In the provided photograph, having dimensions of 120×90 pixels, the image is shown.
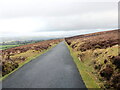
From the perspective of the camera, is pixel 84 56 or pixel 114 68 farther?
pixel 84 56

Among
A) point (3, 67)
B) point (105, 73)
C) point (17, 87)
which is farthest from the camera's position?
point (3, 67)

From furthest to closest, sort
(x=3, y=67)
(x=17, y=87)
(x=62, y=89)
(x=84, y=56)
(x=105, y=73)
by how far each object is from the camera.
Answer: (x=84, y=56) < (x=3, y=67) < (x=105, y=73) < (x=17, y=87) < (x=62, y=89)

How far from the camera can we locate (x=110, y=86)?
28.3 ft

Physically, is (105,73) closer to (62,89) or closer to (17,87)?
(62,89)

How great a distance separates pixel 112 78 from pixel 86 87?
2.73m

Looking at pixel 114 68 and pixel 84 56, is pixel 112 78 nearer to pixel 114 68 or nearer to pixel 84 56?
pixel 114 68

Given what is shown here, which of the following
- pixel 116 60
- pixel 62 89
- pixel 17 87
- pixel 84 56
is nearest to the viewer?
pixel 62 89

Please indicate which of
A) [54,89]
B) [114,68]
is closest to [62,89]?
[54,89]

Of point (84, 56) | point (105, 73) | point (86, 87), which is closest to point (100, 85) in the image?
point (86, 87)

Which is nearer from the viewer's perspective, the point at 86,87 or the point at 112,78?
the point at 86,87

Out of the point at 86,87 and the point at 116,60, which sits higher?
the point at 116,60

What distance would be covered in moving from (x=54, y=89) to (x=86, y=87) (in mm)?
2221

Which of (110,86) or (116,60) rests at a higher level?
(116,60)

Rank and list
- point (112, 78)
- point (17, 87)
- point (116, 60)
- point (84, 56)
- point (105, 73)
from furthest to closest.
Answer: point (84, 56) < point (116, 60) < point (105, 73) < point (112, 78) < point (17, 87)
